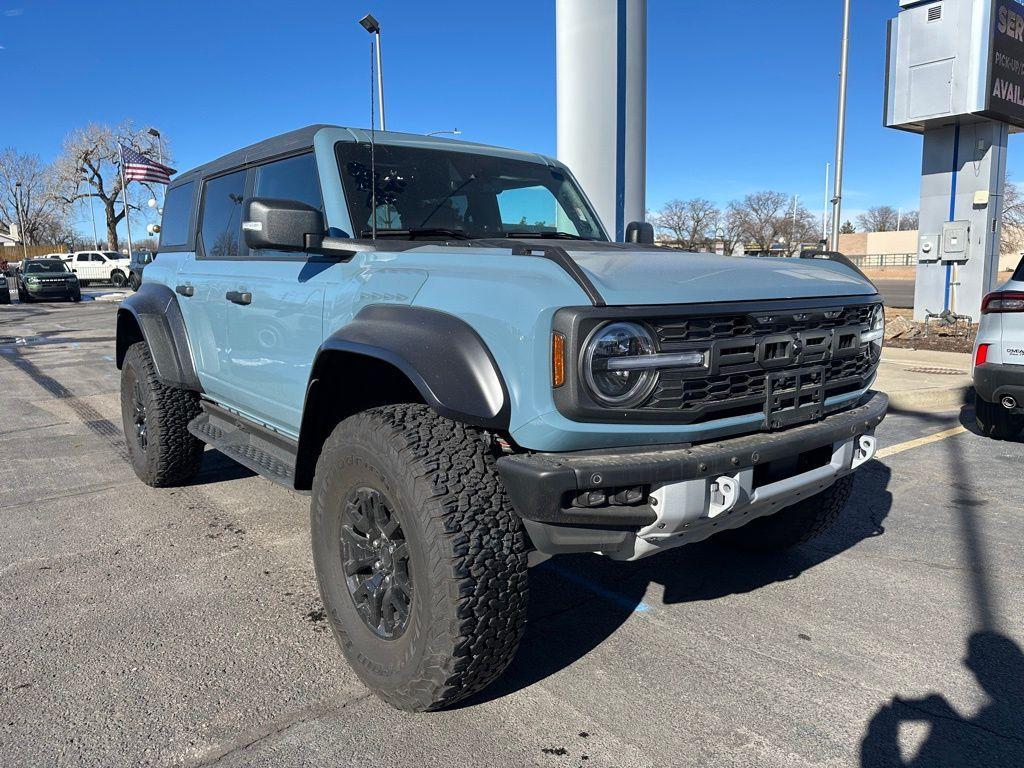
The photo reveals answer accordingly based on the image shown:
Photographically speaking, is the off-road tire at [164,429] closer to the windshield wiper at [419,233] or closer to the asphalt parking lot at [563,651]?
the asphalt parking lot at [563,651]

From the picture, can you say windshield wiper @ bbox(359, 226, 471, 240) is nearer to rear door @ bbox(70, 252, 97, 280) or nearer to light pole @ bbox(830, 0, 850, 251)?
light pole @ bbox(830, 0, 850, 251)

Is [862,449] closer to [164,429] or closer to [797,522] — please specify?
[797,522]

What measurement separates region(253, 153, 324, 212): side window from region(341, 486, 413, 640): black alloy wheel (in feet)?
4.68

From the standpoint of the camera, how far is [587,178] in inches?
361

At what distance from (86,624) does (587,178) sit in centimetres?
737

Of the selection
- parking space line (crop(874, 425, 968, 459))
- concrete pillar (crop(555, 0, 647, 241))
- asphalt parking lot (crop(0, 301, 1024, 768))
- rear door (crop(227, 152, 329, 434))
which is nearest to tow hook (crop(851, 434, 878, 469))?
asphalt parking lot (crop(0, 301, 1024, 768))

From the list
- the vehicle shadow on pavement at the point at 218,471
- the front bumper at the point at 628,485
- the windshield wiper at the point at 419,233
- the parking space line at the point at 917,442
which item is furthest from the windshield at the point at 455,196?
the parking space line at the point at 917,442

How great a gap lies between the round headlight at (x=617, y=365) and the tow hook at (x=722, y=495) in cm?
37

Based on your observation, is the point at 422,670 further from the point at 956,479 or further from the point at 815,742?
the point at 956,479

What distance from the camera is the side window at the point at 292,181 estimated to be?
11.6 ft

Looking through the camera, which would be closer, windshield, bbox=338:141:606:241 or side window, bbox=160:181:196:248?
windshield, bbox=338:141:606:241

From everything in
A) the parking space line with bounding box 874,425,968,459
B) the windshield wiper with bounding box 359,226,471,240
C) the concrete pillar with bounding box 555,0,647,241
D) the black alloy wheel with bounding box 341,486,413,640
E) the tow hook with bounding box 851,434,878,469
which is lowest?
the parking space line with bounding box 874,425,968,459

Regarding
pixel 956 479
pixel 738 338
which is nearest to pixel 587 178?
pixel 956 479

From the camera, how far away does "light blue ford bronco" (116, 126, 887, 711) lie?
2.25 meters
